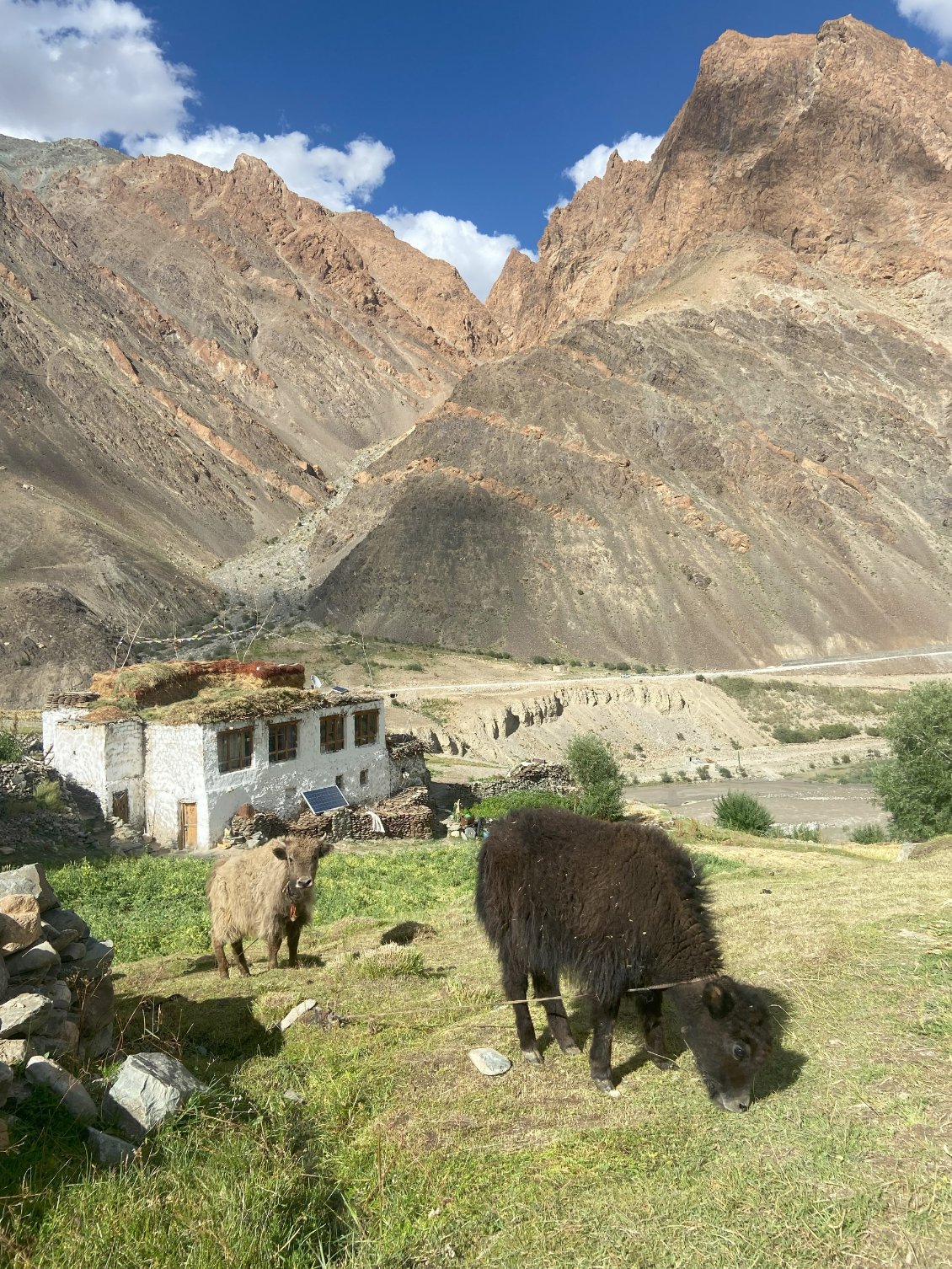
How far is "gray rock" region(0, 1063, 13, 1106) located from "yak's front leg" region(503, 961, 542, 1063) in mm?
3550

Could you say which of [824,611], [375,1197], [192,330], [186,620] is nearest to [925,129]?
[824,611]

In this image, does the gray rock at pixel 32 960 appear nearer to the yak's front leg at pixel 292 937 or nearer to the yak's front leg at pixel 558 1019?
the yak's front leg at pixel 292 937

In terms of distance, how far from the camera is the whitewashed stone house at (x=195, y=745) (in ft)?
80.0

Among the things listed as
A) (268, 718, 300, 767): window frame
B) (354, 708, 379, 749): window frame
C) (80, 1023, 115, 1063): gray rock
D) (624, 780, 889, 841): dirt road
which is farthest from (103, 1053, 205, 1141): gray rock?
(624, 780, 889, 841): dirt road

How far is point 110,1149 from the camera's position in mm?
4863

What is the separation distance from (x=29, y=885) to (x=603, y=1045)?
520cm

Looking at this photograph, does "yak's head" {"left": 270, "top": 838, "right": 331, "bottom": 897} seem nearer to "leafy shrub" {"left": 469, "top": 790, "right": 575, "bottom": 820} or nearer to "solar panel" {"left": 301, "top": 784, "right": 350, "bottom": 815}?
"solar panel" {"left": 301, "top": 784, "right": 350, "bottom": 815}

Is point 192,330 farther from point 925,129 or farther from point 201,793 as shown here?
point 201,793

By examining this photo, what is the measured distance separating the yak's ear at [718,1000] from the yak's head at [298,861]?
5.10 meters

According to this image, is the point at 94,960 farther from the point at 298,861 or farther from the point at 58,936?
the point at 298,861

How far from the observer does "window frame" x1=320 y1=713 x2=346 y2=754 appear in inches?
1115

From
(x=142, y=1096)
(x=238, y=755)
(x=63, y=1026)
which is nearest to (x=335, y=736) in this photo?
(x=238, y=755)

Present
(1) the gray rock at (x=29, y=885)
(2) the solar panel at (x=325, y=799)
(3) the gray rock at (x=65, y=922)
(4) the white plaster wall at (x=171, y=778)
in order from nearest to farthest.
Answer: (1) the gray rock at (x=29, y=885) < (3) the gray rock at (x=65, y=922) < (4) the white plaster wall at (x=171, y=778) < (2) the solar panel at (x=325, y=799)

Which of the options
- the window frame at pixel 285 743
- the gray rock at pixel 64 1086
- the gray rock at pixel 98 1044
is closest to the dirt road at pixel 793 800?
the window frame at pixel 285 743
